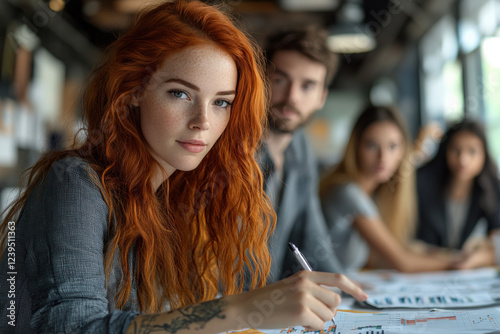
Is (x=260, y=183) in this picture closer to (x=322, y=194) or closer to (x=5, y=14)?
(x=322, y=194)

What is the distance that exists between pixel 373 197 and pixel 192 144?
1.78m

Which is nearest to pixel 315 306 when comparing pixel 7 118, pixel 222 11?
pixel 222 11

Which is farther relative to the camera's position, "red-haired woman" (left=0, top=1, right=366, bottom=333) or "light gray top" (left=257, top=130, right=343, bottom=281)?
"light gray top" (left=257, top=130, right=343, bottom=281)

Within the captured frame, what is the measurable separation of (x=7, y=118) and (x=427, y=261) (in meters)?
3.12

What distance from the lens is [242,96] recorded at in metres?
1.01

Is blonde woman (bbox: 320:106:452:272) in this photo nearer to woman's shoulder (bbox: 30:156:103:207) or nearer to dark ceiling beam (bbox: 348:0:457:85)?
woman's shoulder (bbox: 30:156:103:207)

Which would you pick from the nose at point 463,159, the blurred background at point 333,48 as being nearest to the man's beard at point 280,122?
the blurred background at point 333,48

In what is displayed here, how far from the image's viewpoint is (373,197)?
8.29 ft

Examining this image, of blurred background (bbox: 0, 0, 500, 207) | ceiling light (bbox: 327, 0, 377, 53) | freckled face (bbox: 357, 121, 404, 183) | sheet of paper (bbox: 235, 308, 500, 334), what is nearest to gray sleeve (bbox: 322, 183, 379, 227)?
freckled face (bbox: 357, 121, 404, 183)

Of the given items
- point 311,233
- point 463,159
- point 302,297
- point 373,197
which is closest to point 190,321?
point 302,297

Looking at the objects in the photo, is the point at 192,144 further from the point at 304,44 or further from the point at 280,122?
the point at 304,44

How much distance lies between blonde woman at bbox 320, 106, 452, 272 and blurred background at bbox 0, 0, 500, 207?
73 centimetres

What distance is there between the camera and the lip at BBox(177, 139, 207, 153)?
0.94m

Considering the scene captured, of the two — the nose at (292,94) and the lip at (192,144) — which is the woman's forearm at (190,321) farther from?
the nose at (292,94)
